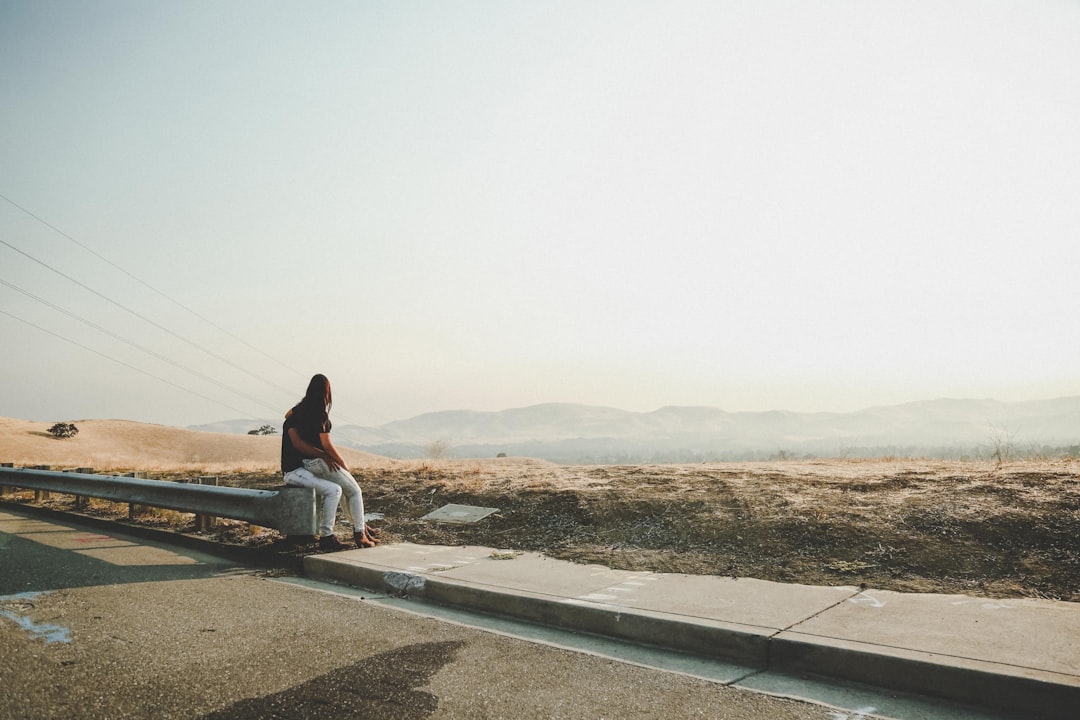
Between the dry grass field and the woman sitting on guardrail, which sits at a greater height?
the woman sitting on guardrail

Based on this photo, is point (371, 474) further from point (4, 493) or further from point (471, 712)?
point (471, 712)

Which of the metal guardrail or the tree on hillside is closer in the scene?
the metal guardrail

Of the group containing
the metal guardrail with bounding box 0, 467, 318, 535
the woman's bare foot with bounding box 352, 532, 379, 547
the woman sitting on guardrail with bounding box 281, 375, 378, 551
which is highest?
the woman sitting on guardrail with bounding box 281, 375, 378, 551

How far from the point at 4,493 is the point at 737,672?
61.3 ft

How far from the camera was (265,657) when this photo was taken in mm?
4395

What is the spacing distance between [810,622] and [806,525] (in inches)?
104

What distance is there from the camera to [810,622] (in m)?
4.51

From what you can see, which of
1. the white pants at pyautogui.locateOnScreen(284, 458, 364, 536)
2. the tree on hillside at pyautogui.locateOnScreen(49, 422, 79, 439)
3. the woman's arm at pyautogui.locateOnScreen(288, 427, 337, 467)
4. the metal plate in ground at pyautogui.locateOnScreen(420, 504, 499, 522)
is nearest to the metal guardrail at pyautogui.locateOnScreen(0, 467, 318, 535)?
the white pants at pyautogui.locateOnScreen(284, 458, 364, 536)

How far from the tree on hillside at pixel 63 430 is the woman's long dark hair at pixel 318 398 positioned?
63.6m

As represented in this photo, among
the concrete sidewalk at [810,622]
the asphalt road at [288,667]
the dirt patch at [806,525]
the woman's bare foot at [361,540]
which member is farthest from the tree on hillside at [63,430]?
the concrete sidewalk at [810,622]

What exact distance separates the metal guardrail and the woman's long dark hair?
2.95ft

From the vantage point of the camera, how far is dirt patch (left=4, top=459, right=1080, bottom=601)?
5.69m

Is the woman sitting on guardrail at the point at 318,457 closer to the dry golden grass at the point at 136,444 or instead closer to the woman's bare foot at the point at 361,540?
the woman's bare foot at the point at 361,540

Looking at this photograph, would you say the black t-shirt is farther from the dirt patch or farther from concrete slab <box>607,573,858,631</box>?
concrete slab <box>607,573,858,631</box>
